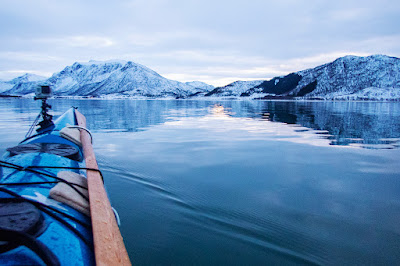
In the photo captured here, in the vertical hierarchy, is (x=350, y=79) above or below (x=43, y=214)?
above

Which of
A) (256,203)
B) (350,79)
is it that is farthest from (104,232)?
(350,79)

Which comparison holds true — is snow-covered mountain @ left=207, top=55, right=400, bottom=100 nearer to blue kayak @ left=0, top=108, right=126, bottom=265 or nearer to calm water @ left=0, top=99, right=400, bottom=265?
calm water @ left=0, top=99, right=400, bottom=265

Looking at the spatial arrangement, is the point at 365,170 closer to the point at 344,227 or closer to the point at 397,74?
the point at 344,227

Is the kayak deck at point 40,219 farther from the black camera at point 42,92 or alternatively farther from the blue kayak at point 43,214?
the black camera at point 42,92

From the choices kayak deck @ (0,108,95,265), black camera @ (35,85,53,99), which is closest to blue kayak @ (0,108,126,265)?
kayak deck @ (0,108,95,265)

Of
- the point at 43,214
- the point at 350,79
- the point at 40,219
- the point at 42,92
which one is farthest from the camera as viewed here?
the point at 350,79

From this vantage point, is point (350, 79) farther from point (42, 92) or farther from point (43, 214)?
point (43, 214)

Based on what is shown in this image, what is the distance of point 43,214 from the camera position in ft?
7.64

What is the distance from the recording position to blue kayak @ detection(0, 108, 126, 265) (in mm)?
1764

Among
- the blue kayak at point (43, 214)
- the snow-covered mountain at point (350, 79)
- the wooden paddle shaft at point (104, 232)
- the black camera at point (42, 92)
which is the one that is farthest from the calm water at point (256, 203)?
the snow-covered mountain at point (350, 79)

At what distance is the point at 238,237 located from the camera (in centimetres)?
388

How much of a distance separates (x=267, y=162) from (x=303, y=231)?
3.78 m

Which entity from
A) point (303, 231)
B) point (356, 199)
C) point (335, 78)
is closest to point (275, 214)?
point (303, 231)

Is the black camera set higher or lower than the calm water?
higher
